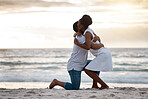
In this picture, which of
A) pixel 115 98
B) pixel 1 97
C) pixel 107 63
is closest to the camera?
pixel 115 98

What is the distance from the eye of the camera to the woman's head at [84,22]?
4738 millimetres

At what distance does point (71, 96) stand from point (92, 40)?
1231mm

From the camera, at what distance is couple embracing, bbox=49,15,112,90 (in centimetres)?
476

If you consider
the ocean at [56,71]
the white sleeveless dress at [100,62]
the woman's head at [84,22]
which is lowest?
the ocean at [56,71]

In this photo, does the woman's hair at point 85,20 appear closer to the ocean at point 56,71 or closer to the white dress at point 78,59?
the white dress at point 78,59

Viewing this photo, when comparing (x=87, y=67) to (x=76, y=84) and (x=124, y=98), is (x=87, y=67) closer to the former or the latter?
(x=76, y=84)

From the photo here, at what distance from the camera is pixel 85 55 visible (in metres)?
5.09

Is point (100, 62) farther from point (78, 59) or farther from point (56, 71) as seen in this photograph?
point (56, 71)

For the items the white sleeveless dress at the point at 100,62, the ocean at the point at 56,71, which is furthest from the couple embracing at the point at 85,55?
the ocean at the point at 56,71

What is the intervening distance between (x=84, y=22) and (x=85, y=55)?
75 centimetres

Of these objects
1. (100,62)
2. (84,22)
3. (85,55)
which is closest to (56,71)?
(85,55)

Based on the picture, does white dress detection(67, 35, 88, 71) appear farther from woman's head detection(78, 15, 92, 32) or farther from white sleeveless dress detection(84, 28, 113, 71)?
woman's head detection(78, 15, 92, 32)

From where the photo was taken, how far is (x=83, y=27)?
15.8 feet

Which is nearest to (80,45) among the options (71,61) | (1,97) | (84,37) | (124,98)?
(84,37)
